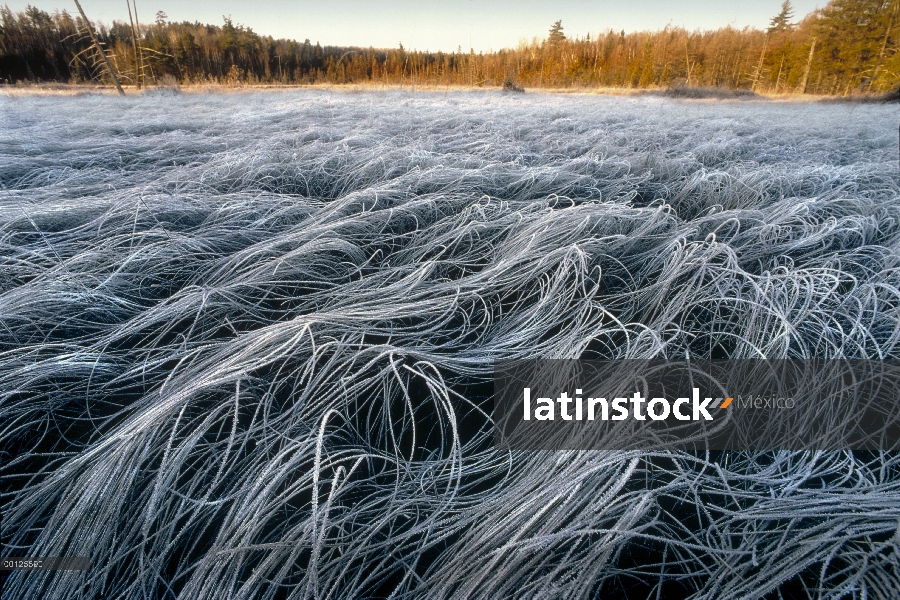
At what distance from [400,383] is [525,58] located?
15426 mm

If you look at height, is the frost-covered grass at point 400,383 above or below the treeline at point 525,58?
below

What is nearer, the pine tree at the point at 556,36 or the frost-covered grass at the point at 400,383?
the frost-covered grass at the point at 400,383

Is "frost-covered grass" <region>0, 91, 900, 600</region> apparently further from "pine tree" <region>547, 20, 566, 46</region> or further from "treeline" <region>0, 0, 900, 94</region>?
"pine tree" <region>547, 20, 566, 46</region>

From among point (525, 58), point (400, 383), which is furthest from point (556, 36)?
point (400, 383)

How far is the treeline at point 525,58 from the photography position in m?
6.12

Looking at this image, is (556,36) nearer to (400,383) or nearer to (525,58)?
(525,58)

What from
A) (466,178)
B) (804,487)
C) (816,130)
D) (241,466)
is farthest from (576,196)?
(816,130)

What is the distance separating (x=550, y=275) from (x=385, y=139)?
2.96 m

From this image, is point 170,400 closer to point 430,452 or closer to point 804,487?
point 430,452

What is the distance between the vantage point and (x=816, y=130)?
4750 mm

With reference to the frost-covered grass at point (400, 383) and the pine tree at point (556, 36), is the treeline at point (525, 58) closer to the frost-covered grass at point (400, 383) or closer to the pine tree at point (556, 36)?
the pine tree at point (556, 36)

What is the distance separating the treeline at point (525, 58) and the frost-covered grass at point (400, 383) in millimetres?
6173

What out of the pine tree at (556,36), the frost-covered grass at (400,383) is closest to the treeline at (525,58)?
the pine tree at (556,36)

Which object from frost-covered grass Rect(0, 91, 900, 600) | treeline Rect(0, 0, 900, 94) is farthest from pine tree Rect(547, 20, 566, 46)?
frost-covered grass Rect(0, 91, 900, 600)
